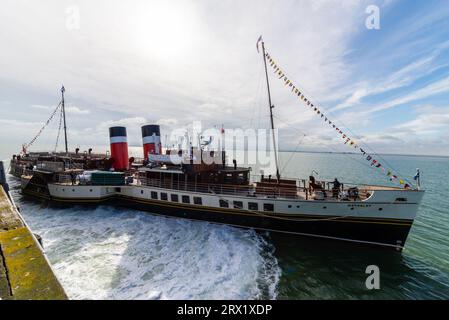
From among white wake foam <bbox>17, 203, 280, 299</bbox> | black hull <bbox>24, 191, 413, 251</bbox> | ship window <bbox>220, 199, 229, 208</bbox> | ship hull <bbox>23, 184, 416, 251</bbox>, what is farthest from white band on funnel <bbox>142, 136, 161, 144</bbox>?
ship window <bbox>220, 199, 229, 208</bbox>

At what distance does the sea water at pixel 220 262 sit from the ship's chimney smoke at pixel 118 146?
11.2 meters

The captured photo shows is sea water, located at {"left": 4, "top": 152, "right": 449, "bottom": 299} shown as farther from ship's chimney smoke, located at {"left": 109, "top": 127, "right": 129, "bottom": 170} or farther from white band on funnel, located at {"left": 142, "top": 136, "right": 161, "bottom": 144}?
white band on funnel, located at {"left": 142, "top": 136, "right": 161, "bottom": 144}

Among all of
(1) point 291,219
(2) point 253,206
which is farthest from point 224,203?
(1) point 291,219

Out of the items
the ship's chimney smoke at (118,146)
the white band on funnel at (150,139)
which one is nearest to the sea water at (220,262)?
Result: the ship's chimney smoke at (118,146)

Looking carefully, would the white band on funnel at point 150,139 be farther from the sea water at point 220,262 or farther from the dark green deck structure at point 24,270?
the dark green deck structure at point 24,270

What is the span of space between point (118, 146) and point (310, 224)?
26.8 meters

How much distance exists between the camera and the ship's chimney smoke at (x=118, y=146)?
29094 millimetres

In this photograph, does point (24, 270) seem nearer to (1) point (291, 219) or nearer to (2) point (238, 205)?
(2) point (238, 205)

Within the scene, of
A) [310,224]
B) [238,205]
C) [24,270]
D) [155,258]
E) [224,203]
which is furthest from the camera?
[224,203]

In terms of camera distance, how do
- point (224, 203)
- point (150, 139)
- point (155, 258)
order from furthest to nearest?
point (150, 139) < point (224, 203) < point (155, 258)

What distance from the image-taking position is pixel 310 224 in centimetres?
1702

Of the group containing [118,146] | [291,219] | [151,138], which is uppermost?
[151,138]

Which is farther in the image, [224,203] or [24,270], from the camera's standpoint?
[224,203]

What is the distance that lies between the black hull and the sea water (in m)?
0.68
